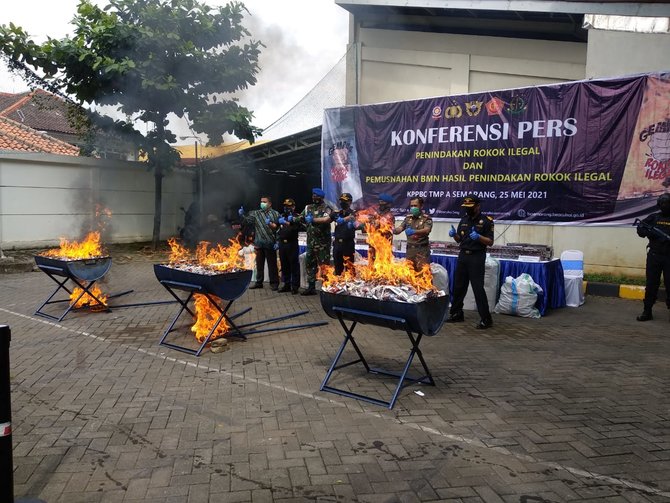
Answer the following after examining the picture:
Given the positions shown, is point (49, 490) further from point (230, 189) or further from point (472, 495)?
point (230, 189)

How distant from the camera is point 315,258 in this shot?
9.11 meters

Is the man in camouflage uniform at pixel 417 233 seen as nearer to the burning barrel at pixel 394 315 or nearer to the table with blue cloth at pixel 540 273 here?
the table with blue cloth at pixel 540 273

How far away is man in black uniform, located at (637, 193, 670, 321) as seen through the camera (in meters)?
7.22

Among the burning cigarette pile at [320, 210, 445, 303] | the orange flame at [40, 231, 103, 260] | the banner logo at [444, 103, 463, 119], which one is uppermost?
the banner logo at [444, 103, 463, 119]

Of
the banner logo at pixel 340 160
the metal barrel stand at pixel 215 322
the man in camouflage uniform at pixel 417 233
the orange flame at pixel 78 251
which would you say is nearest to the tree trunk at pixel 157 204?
the banner logo at pixel 340 160

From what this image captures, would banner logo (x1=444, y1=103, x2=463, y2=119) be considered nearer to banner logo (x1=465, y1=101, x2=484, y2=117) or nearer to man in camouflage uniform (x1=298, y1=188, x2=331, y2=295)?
banner logo (x1=465, y1=101, x2=484, y2=117)

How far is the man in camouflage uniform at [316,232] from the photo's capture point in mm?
8773

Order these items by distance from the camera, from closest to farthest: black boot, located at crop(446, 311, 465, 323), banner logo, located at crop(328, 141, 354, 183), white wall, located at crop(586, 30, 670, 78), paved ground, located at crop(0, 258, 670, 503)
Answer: paved ground, located at crop(0, 258, 670, 503) → black boot, located at crop(446, 311, 465, 323) → white wall, located at crop(586, 30, 670, 78) → banner logo, located at crop(328, 141, 354, 183)

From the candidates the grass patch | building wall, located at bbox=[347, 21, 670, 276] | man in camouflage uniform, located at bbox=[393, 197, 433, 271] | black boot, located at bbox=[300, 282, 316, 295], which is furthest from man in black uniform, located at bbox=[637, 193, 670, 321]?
black boot, located at bbox=[300, 282, 316, 295]

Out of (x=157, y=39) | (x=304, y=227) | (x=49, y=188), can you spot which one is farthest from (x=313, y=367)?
(x=49, y=188)

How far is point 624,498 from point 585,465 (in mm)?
367

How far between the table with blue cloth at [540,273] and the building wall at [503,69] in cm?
174

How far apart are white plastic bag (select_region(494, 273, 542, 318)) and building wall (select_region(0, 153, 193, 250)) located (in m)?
11.5

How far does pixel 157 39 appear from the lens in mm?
12656
